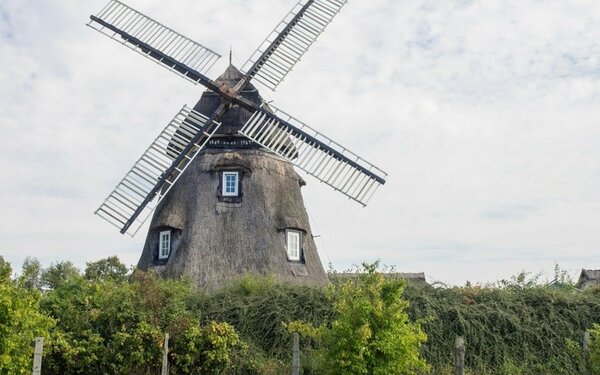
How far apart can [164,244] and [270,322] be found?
463 cm

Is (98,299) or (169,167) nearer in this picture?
(98,299)

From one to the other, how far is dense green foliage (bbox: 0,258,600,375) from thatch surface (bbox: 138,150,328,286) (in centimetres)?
121

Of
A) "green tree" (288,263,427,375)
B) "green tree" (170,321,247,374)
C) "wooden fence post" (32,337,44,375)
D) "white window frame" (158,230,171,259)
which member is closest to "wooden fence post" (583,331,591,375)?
"green tree" (288,263,427,375)

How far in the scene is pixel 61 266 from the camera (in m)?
39.8

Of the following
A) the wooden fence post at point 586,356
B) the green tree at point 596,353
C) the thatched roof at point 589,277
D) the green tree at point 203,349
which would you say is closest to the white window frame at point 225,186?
the green tree at point 203,349

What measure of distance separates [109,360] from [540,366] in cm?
952

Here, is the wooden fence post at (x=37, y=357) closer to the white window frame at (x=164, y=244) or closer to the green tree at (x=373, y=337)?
the green tree at (x=373, y=337)

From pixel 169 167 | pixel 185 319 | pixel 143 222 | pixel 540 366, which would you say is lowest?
pixel 540 366

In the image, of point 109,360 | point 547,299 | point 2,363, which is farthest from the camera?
point 547,299

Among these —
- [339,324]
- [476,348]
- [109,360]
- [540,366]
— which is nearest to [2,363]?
[109,360]

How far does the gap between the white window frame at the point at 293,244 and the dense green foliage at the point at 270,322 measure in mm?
2184

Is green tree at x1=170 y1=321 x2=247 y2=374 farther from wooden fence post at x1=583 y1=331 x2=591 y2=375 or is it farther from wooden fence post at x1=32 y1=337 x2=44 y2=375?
wooden fence post at x1=583 y1=331 x2=591 y2=375

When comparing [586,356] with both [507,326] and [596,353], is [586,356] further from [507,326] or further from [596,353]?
[507,326]

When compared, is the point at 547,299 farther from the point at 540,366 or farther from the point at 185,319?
the point at 185,319
